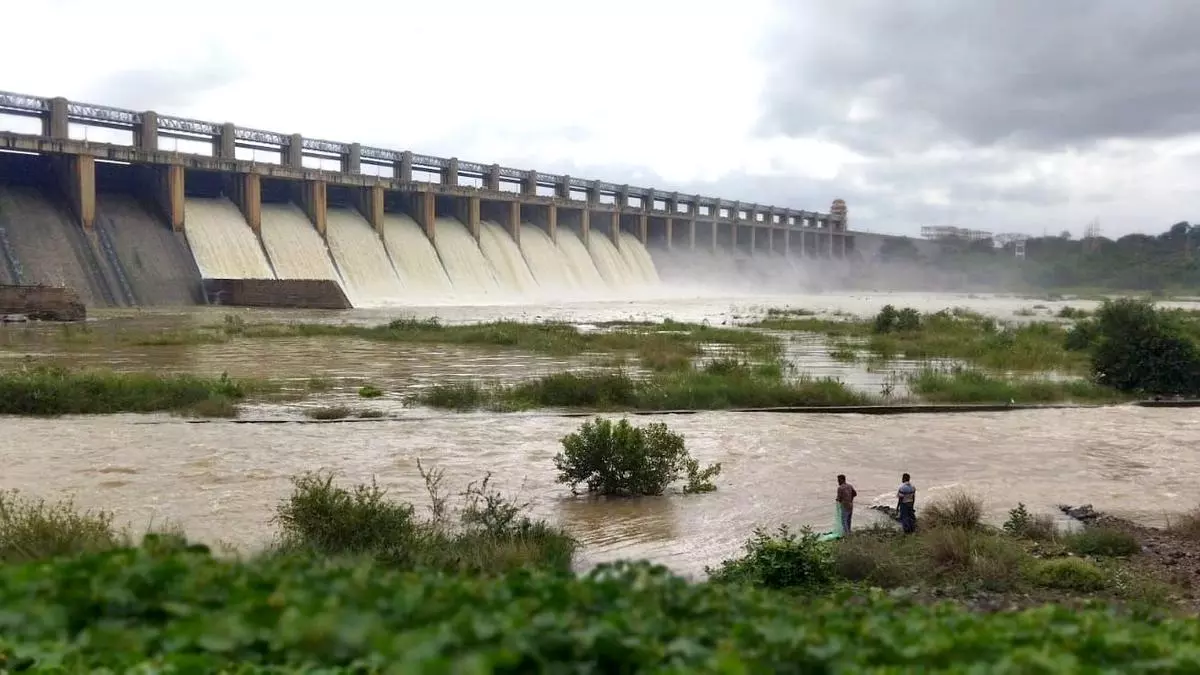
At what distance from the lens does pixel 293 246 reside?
48250 millimetres

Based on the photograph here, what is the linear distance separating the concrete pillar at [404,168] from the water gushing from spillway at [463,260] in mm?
3227

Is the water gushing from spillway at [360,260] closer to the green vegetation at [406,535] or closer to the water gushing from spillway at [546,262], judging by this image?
the water gushing from spillway at [546,262]

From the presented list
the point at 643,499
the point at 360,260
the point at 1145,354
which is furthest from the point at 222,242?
the point at 643,499

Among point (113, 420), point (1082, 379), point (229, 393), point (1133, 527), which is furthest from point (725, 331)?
point (1133, 527)

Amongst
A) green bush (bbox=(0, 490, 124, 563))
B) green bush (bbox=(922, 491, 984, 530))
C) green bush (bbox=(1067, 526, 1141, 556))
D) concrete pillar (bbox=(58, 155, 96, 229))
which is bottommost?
green bush (bbox=(1067, 526, 1141, 556))

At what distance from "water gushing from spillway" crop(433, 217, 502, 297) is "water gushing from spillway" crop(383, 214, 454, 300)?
754 millimetres

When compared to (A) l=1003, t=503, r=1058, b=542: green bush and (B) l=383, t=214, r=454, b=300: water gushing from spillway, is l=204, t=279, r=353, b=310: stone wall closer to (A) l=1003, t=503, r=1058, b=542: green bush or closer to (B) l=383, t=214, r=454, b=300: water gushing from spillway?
(B) l=383, t=214, r=454, b=300: water gushing from spillway

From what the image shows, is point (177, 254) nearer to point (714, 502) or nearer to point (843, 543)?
point (714, 502)

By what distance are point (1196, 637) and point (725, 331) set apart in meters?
32.3

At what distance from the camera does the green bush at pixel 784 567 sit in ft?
26.0

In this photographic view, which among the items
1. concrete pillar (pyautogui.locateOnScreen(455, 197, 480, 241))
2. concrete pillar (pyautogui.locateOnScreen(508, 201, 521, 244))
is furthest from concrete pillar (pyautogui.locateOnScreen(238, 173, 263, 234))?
concrete pillar (pyautogui.locateOnScreen(508, 201, 521, 244))

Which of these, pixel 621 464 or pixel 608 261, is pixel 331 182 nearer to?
pixel 608 261

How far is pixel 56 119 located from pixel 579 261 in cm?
3457

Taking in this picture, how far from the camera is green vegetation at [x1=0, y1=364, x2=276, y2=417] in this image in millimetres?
17172
